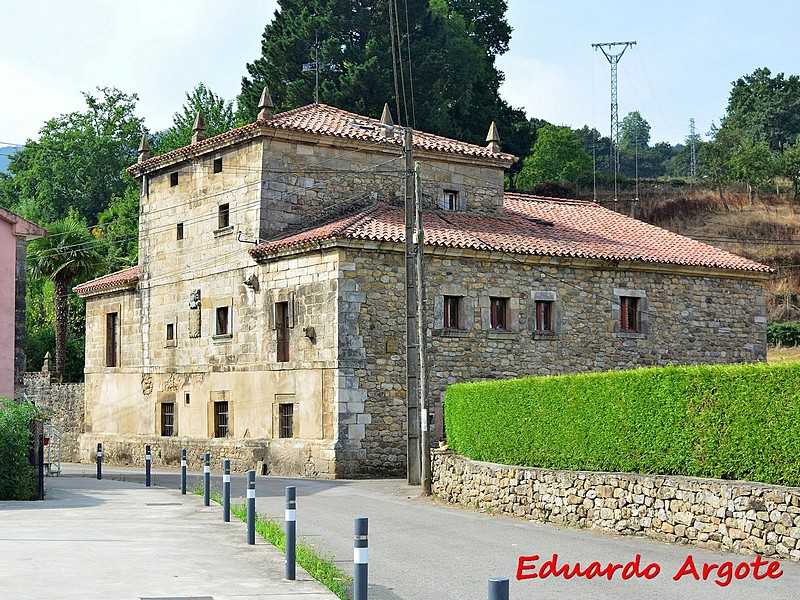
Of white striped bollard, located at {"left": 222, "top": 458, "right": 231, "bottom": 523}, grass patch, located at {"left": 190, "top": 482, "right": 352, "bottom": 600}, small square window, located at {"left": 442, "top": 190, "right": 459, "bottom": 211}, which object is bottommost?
grass patch, located at {"left": 190, "top": 482, "right": 352, "bottom": 600}

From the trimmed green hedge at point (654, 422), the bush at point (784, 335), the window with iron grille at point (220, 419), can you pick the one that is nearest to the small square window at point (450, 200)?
the window with iron grille at point (220, 419)

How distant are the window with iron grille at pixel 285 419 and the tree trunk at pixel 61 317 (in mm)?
20727

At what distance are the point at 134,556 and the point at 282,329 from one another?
19065 mm

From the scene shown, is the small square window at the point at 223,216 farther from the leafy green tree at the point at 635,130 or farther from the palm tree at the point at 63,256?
the leafy green tree at the point at 635,130

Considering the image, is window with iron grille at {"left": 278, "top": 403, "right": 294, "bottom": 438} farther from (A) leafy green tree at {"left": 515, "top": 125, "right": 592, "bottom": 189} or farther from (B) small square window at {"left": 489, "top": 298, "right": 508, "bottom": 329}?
(A) leafy green tree at {"left": 515, "top": 125, "right": 592, "bottom": 189}

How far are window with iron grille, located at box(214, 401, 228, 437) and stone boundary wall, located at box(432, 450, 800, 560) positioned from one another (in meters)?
13.1

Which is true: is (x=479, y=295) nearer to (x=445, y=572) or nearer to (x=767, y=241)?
(x=445, y=572)

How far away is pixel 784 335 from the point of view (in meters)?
50.8

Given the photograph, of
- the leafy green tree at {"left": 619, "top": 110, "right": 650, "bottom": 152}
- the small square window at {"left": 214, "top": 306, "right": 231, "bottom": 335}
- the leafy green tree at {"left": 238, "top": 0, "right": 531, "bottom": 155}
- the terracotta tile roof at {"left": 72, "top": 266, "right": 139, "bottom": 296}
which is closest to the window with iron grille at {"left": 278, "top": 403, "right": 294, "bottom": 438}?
the small square window at {"left": 214, "top": 306, "right": 231, "bottom": 335}

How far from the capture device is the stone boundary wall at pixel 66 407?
43.9 metres

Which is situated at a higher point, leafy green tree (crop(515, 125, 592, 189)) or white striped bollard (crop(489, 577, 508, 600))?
leafy green tree (crop(515, 125, 592, 189))

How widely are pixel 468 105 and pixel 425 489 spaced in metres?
39.5

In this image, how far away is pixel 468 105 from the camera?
60.1m

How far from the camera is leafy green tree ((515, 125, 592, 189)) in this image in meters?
69.6
